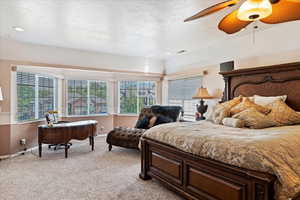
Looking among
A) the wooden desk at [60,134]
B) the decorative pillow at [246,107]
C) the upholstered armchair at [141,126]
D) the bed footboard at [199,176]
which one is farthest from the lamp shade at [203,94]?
the wooden desk at [60,134]

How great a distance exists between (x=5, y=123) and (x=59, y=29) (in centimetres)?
228

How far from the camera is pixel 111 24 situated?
3.28 m

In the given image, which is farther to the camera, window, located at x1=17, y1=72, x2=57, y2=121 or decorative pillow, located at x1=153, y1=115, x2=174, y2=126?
decorative pillow, located at x1=153, y1=115, x2=174, y2=126

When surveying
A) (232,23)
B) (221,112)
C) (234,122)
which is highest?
(232,23)

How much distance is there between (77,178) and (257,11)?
3.15 m

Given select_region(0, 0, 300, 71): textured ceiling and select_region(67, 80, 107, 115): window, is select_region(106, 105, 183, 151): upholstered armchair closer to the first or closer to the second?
select_region(0, 0, 300, 71): textured ceiling

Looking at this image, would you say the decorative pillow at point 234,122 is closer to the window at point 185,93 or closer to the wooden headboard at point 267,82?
the wooden headboard at point 267,82

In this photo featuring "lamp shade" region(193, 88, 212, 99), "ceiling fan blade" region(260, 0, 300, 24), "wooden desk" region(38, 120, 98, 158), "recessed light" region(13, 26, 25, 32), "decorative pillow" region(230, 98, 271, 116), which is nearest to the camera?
"ceiling fan blade" region(260, 0, 300, 24)

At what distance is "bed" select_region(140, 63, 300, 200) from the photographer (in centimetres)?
162

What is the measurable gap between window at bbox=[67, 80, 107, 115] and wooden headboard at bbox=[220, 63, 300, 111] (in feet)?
12.9

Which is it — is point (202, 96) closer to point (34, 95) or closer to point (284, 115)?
point (284, 115)

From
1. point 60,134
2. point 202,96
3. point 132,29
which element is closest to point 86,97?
point 60,134

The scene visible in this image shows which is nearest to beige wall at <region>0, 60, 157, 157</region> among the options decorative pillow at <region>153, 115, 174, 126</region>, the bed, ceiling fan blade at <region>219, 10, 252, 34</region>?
decorative pillow at <region>153, 115, 174, 126</region>

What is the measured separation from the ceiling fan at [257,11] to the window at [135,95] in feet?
14.7
